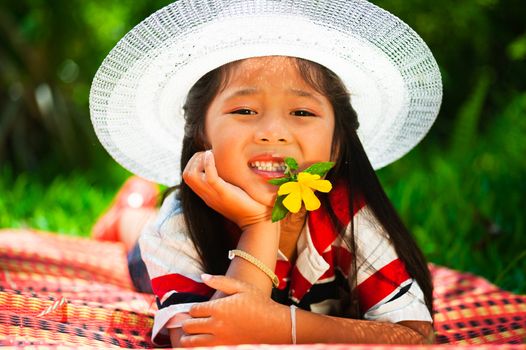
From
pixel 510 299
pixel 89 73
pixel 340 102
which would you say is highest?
pixel 89 73

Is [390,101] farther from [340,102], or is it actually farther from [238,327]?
[238,327]

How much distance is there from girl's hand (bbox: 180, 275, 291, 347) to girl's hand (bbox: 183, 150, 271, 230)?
7.6 inches

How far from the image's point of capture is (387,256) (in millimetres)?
1996

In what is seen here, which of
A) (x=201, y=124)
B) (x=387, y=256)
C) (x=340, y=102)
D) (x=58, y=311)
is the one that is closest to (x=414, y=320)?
(x=387, y=256)

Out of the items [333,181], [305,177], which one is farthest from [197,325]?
[333,181]

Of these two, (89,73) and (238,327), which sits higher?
(89,73)

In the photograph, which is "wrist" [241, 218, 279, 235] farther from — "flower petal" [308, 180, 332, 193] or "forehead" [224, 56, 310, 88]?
"forehead" [224, 56, 310, 88]

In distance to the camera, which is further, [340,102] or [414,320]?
[340,102]

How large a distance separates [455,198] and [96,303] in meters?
1.99

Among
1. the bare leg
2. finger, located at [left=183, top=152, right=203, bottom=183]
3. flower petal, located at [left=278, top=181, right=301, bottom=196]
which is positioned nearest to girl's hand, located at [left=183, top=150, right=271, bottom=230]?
finger, located at [left=183, top=152, right=203, bottom=183]

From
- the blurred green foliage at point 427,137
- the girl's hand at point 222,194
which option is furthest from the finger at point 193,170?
the blurred green foliage at point 427,137

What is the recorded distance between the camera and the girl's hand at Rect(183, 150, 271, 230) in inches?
71.9

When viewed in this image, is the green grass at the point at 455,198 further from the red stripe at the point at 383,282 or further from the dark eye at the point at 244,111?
the dark eye at the point at 244,111

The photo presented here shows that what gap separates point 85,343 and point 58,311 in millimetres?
320
